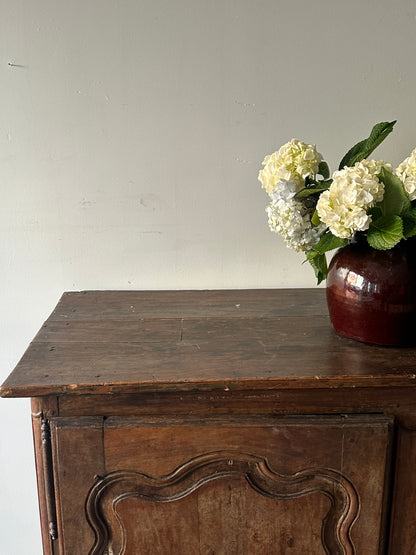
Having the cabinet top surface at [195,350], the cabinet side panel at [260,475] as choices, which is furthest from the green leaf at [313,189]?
the cabinet side panel at [260,475]

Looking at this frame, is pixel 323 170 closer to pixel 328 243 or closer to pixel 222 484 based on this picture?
pixel 328 243

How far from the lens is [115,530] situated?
0.99 metres

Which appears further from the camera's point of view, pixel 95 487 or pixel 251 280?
pixel 251 280

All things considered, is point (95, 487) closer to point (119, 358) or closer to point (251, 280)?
point (119, 358)

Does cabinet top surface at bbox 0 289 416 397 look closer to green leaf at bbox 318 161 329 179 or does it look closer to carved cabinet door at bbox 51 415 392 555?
carved cabinet door at bbox 51 415 392 555

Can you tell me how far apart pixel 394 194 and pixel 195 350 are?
457mm

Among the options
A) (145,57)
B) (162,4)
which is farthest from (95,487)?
(162,4)

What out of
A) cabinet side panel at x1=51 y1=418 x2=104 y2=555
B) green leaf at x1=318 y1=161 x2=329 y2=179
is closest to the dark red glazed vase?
green leaf at x1=318 y1=161 x2=329 y2=179

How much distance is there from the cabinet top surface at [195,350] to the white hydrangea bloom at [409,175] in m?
0.29

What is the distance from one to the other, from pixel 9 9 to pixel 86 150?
35cm

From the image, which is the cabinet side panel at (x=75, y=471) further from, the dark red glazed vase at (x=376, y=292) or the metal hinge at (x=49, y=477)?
the dark red glazed vase at (x=376, y=292)

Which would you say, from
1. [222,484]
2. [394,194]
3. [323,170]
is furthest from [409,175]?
[222,484]

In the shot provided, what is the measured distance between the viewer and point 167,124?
4.35 ft

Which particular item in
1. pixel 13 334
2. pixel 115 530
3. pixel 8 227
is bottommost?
pixel 115 530
